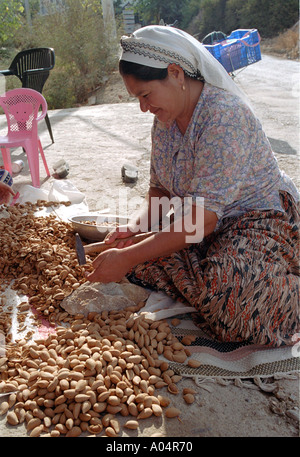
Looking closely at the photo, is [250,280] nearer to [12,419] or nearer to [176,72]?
[176,72]

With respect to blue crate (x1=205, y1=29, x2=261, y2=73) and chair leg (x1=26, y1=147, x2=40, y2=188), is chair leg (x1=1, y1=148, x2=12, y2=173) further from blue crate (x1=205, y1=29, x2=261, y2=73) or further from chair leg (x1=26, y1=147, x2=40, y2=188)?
blue crate (x1=205, y1=29, x2=261, y2=73)

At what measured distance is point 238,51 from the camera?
5.52m

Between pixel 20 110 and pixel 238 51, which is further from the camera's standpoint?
pixel 238 51

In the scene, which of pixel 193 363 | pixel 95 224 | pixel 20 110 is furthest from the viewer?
pixel 20 110

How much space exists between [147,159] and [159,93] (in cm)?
263

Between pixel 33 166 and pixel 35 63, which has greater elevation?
pixel 35 63

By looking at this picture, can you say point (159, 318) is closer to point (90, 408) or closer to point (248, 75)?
point (90, 408)

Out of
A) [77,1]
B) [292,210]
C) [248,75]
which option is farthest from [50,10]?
[292,210]

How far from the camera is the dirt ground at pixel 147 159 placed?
1.40 metres

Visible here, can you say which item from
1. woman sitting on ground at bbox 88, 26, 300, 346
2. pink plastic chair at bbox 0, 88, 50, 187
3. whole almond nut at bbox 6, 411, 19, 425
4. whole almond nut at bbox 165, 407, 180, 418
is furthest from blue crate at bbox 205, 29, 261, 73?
whole almond nut at bbox 6, 411, 19, 425

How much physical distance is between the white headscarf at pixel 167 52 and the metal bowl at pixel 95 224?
3.43 ft

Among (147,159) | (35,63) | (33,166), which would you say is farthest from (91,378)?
(35,63)

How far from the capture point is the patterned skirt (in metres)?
1.68

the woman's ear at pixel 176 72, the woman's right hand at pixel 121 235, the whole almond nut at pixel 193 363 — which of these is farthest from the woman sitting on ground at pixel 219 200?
the woman's right hand at pixel 121 235
